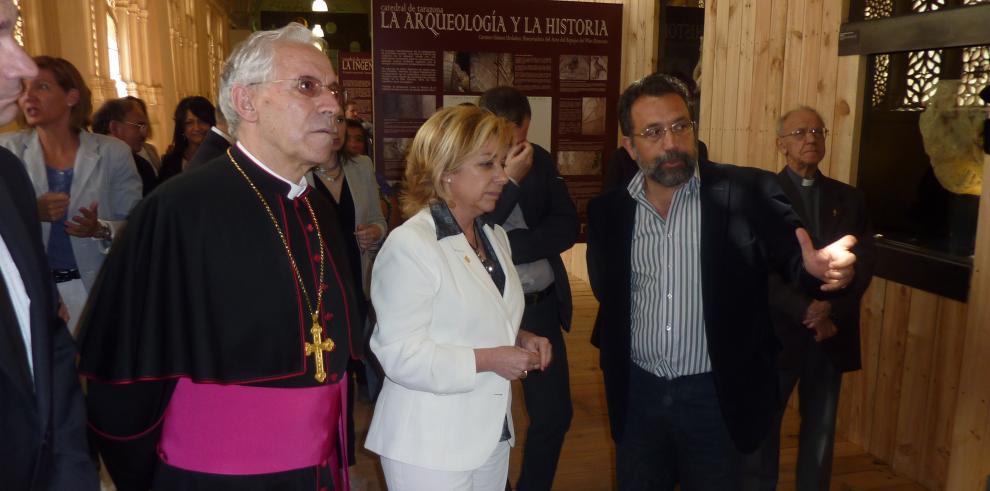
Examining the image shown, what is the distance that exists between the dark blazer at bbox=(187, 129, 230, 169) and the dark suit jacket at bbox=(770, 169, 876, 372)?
2.11m

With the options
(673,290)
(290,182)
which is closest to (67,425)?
(290,182)

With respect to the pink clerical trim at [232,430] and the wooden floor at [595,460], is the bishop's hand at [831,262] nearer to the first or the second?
the pink clerical trim at [232,430]

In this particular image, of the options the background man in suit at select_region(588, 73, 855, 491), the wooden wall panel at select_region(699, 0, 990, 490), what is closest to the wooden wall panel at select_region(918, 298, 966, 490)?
the wooden wall panel at select_region(699, 0, 990, 490)

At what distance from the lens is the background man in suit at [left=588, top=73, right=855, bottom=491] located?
2137mm

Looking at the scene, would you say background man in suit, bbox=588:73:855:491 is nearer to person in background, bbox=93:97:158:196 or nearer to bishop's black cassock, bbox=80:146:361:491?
bishop's black cassock, bbox=80:146:361:491

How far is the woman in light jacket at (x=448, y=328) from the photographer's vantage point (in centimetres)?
178

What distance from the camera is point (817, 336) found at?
2.90m

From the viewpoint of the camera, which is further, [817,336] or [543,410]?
[817,336]

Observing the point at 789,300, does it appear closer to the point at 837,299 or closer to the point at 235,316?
the point at 837,299

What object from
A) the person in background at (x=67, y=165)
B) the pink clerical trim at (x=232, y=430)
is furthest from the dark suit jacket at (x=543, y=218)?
the person in background at (x=67, y=165)

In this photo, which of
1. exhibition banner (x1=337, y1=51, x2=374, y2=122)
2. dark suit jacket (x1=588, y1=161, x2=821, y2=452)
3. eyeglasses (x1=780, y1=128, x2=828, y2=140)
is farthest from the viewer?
exhibition banner (x1=337, y1=51, x2=374, y2=122)

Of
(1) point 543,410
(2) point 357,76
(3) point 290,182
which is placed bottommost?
(1) point 543,410

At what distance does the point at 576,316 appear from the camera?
6.76m

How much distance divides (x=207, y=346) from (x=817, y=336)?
2.36 meters
